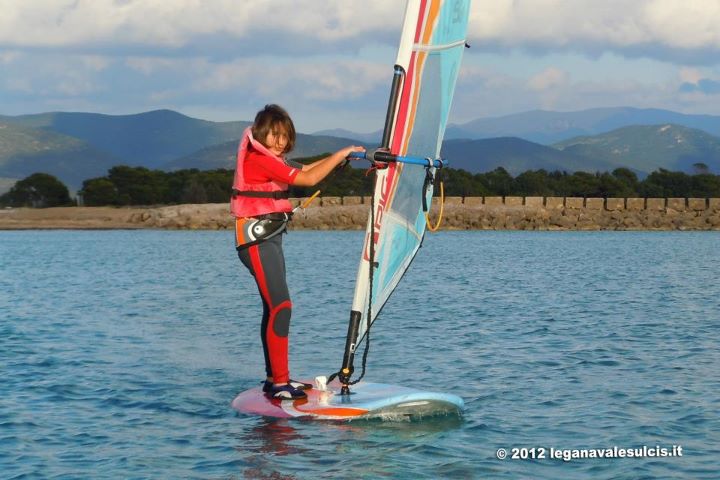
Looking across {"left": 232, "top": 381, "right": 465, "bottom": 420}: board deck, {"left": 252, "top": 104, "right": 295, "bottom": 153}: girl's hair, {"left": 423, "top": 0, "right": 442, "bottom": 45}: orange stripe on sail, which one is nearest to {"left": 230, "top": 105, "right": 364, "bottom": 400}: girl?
{"left": 252, "top": 104, "right": 295, "bottom": 153}: girl's hair

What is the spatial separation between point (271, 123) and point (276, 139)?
0.49 feet

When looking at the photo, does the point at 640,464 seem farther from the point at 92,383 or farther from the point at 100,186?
the point at 100,186

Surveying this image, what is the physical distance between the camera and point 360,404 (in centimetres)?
1018

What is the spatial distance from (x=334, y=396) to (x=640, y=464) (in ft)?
9.65

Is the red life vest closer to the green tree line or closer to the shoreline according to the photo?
the shoreline

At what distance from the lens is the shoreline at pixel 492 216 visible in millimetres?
86625

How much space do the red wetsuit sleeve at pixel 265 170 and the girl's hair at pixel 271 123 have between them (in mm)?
188

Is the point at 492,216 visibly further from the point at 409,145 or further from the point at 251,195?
the point at 409,145

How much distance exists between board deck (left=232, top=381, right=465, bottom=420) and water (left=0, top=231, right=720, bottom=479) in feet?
0.41

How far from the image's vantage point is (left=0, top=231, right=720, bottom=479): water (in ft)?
30.2

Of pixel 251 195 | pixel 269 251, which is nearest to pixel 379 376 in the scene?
pixel 269 251

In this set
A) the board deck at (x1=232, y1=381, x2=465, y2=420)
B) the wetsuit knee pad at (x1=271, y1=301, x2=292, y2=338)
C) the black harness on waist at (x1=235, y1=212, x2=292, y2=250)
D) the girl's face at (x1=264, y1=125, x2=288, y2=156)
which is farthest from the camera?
the board deck at (x1=232, y1=381, x2=465, y2=420)

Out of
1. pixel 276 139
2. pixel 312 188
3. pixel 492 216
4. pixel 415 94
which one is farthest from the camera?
pixel 312 188

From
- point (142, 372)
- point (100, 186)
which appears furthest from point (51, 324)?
point (100, 186)
